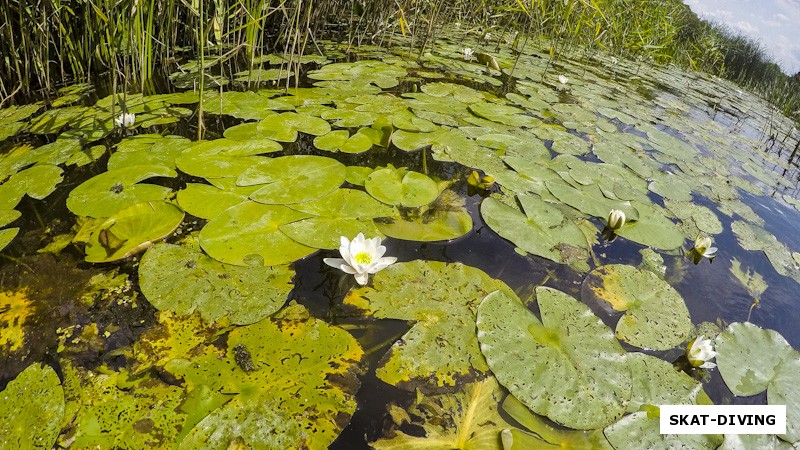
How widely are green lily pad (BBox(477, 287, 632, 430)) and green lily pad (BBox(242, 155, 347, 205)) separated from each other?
94 centimetres

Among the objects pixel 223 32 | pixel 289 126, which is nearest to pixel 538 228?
pixel 289 126

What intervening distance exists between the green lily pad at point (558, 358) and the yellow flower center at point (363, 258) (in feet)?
1.42

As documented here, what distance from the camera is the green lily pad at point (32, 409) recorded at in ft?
2.86

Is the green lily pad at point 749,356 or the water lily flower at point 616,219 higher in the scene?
the water lily flower at point 616,219

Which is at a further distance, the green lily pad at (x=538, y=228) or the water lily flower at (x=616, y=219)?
the water lily flower at (x=616, y=219)

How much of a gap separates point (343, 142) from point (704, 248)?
1.97 metres

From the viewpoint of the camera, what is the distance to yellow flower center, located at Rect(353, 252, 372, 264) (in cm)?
136

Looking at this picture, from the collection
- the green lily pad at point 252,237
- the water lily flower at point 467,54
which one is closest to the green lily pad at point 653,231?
the green lily pad at point 252,237

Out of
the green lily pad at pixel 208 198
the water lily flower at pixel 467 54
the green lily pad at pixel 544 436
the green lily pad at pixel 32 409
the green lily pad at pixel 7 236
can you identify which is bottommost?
the green lily pad at pixel 32 409

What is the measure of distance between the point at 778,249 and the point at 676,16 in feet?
26.8

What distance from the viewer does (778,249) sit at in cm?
208

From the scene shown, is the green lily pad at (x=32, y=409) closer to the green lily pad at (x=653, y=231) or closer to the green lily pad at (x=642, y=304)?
the green lily pad at (x=642, y=304)

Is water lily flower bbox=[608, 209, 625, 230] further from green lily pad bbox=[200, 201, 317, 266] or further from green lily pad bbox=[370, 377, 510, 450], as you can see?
green lily pad bbox=[200, 201, 317, 266]

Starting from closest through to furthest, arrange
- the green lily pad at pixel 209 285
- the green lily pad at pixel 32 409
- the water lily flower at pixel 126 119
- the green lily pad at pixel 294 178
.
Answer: the green lily pad at pixel 32 409 < the green lily pad at pixel 209 285 < the green lily pad at pixel 294 178 < the water lily flower at pixel 126 119
